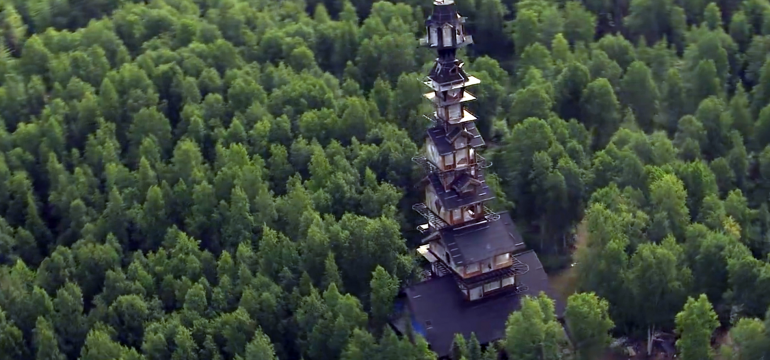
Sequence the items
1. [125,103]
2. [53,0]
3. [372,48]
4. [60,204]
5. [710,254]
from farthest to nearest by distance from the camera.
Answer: [53,0] < [372,48] < [125,103] < [60,204] < [710,254]

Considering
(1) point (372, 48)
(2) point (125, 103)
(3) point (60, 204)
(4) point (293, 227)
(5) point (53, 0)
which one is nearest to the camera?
(4) point (293, 227)

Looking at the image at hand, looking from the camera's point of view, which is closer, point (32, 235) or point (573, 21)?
point (32, 235)

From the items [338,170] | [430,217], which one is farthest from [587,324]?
[338,170]

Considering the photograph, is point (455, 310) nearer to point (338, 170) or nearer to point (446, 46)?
point (446, 46)

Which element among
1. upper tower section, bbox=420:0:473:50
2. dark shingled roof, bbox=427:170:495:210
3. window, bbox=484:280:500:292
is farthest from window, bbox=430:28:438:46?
window, bbox=484:280:500:292

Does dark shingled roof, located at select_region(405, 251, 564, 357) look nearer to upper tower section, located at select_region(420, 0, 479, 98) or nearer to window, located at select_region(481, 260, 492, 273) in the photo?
window, located at select_region(481, 260, 492, 273)

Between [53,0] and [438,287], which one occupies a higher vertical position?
[53,0]

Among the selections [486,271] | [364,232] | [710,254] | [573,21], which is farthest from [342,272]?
[573,21]

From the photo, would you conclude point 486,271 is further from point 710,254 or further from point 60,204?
point 60,204
